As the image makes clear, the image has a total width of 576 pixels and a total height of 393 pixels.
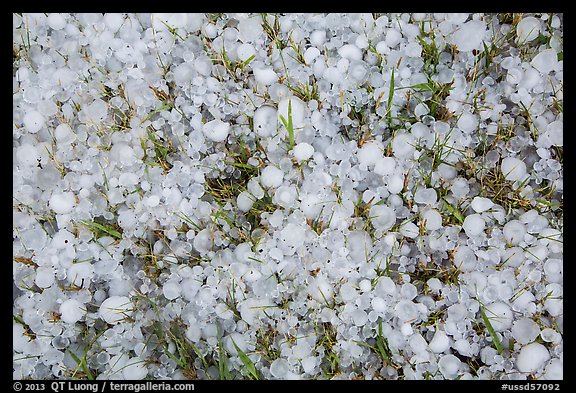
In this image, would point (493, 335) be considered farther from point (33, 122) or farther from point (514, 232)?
point (33, 122)

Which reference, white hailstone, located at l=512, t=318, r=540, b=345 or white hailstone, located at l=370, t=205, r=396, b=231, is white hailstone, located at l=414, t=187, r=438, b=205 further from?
white hailstone, located at l=512, t=318, r=540, b=345

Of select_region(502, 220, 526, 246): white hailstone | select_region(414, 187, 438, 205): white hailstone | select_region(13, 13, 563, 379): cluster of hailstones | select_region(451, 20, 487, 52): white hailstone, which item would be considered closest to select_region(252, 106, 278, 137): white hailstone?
select_region(13, 13, 563, 379): cluster of hailstones

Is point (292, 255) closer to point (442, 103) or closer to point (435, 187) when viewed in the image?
point (435, 187)

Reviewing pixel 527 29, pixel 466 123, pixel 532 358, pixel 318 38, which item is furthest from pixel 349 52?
pixel 532 358

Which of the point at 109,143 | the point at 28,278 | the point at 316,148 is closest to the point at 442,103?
the point at 316,148

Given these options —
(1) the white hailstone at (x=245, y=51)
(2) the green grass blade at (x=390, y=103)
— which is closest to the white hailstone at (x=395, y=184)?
(2) the green grass blade at (x=390, y=103)

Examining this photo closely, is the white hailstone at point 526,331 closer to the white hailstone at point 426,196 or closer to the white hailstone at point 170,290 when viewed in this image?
the white hailstone at point 426,196
